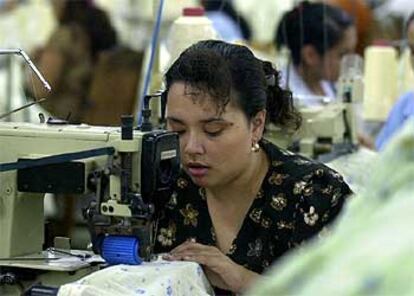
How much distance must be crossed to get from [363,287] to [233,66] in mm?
1580

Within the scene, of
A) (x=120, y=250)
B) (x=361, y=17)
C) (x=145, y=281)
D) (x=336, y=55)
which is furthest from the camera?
(x=361, y=17)

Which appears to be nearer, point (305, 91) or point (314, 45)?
point (305, 91)

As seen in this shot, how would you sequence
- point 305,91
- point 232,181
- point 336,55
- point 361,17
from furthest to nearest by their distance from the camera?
point 361,17
point 336,55
point 305,91
point 232,181

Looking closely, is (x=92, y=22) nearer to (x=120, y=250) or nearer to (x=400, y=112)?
(x=400, y=112)

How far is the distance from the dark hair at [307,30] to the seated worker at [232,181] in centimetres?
241

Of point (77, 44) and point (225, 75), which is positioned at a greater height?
point (225, 75)

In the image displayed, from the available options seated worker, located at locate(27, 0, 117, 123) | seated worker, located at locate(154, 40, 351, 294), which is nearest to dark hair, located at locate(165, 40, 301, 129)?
seated worker, located at locate(154, 40, 351, 294)

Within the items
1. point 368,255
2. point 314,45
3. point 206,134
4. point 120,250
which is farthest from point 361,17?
point 368,255

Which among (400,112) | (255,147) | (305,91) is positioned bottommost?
Answer: (400,112)

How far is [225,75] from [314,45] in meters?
2.76

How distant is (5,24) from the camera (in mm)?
5547

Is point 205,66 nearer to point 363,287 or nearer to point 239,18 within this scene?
point 363,287

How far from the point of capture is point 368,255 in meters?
0.96

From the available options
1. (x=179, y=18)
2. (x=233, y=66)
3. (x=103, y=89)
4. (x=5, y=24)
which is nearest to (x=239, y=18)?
(x=103, y=89)
